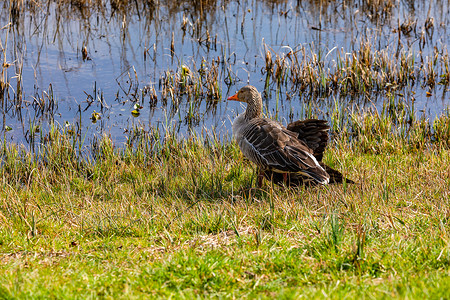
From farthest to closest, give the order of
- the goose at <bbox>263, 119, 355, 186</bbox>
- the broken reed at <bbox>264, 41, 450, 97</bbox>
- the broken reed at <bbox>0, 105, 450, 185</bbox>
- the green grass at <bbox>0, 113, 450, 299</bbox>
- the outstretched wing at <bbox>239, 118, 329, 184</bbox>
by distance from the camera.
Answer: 1. the broken reed at <bbox>264, 41, 450, 97</bbox>
2. the broken reed at <bbox>0, 105, 450, 185</bbox>
3. the goose at <bbox>263, 119, 355, 186</bbox>
4. the outstretched wing at <bbox>239, 118, 329, 184</bbox>
5. the green grass at <bbox>0, 113, 450, 299</bbox>

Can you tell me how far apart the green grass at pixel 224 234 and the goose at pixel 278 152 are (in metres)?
0.25

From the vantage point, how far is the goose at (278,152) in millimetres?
6520

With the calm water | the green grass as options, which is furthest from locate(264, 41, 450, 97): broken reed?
the green grass

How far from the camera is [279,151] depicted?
6668 millimetres

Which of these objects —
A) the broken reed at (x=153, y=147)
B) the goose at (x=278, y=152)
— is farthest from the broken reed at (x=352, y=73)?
the goose at (x=278, y=152)

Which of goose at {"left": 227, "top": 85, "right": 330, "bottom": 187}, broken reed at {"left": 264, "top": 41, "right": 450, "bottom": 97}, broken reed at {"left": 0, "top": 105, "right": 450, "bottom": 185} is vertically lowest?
broken reed at {"left": 0, "top": 105, "right": 450, "bottom": 185}

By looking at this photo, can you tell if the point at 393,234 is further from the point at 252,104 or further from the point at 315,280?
the point at 252,104

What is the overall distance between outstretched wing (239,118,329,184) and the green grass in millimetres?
295

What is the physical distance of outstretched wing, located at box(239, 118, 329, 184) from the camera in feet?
21.4

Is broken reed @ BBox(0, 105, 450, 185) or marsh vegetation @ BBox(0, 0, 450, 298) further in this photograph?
broken reed @ BBox(0, 105, 450, 185)

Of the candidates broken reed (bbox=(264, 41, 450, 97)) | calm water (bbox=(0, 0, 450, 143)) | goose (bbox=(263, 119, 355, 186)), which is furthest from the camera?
broken reed (bbox=(264, 41, 450, 97))

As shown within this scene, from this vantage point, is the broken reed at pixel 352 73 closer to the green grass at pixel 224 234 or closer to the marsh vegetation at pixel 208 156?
the marsh vegetation at pixel 208 156

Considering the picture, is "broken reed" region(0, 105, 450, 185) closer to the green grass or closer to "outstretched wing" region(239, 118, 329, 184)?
the green grass

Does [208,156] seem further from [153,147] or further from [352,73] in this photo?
[352,73]
